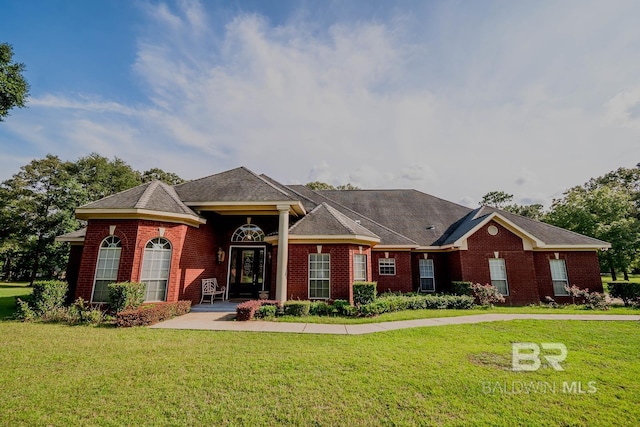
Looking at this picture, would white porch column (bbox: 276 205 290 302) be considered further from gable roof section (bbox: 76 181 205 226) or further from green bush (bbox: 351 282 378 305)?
gable roof section (bbox: 76 181 205 226)

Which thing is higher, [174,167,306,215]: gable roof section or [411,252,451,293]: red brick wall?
[174,167,306,215]: gable roof section

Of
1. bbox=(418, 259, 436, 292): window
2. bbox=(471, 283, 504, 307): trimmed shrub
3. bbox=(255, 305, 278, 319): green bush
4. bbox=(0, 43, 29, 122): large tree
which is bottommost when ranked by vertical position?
bbox=(255, 305, 278, 319): green bush

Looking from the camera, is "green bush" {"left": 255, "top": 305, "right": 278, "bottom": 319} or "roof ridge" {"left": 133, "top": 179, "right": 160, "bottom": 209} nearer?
"green bush" {"left": 255, "top": 305, "right": 278, "bottom": 319}

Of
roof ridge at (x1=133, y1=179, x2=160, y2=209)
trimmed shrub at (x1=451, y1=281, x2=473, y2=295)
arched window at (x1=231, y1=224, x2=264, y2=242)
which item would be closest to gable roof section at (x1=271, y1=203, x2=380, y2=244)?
Answer: arched window at (x1=231, y1=224, x2=264, y2=242)

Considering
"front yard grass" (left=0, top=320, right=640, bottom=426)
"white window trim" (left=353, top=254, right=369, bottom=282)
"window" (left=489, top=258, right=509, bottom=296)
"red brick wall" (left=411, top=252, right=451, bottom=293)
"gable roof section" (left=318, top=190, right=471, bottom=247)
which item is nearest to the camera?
"front yard grass" (left=0, top=320, right=640, bottom=426)

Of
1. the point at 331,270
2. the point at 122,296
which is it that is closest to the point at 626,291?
the point at 331,270

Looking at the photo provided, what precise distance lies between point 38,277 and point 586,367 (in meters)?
50.7

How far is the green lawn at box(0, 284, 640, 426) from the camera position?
12.8 ft

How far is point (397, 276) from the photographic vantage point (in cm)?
1542

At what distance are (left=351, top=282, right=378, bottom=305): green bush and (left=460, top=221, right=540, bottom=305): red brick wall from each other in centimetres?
620

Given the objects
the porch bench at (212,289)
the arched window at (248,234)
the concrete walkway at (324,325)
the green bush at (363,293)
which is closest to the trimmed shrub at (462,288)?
the concrete walkway at (324,325)

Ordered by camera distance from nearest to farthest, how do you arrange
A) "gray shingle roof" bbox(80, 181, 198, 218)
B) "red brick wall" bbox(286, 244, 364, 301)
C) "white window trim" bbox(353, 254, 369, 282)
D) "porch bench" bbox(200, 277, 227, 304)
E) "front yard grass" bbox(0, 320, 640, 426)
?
1. "front yard grass" bbox(0, 320, 640, 426)
2. "gray shingle roof" bbox(80, 181, 198, 218)
3. "red brick wall" bbox(286, 244, 364, 301)
4. "white window trim" bbox(353, 254, 369, 282)
5. "porch bench" bbox(200, 277, 227, 304)

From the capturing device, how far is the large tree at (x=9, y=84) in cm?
1703

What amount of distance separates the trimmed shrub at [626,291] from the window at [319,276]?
15697 mm
